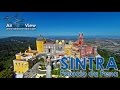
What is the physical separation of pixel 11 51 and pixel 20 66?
7.5 inches

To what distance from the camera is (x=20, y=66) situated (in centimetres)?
332

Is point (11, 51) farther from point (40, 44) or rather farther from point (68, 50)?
point (68, 50)

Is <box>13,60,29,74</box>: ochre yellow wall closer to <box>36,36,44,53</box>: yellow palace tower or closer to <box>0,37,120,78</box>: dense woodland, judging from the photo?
<box>0,37,120,78</box>: dense woodland

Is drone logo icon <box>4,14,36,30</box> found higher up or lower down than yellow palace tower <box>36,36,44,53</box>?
higher up

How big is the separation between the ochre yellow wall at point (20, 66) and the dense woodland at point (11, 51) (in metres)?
0.05

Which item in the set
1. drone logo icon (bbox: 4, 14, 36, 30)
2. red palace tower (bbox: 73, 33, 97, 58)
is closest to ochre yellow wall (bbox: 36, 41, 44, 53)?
drone logo icon (bbox: 4, 14, 36, 30)

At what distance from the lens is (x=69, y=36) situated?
3293 millimetres

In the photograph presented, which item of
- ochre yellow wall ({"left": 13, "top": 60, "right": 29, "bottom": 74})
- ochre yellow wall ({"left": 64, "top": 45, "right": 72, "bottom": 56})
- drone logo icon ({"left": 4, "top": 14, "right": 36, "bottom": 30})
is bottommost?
ochre yellow wall ({"left": 13, "top": 60, "right": 29, "bottom": 74})

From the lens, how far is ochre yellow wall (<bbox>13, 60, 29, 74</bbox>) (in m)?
3.30

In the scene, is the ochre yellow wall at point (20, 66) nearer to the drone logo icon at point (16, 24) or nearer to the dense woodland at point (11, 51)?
the dense woodland at point (11, 51)

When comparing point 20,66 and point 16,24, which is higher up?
point 16,24

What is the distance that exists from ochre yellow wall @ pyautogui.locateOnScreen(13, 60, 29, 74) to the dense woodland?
0.05 m

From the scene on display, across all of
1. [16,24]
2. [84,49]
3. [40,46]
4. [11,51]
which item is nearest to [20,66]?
[11,51]
